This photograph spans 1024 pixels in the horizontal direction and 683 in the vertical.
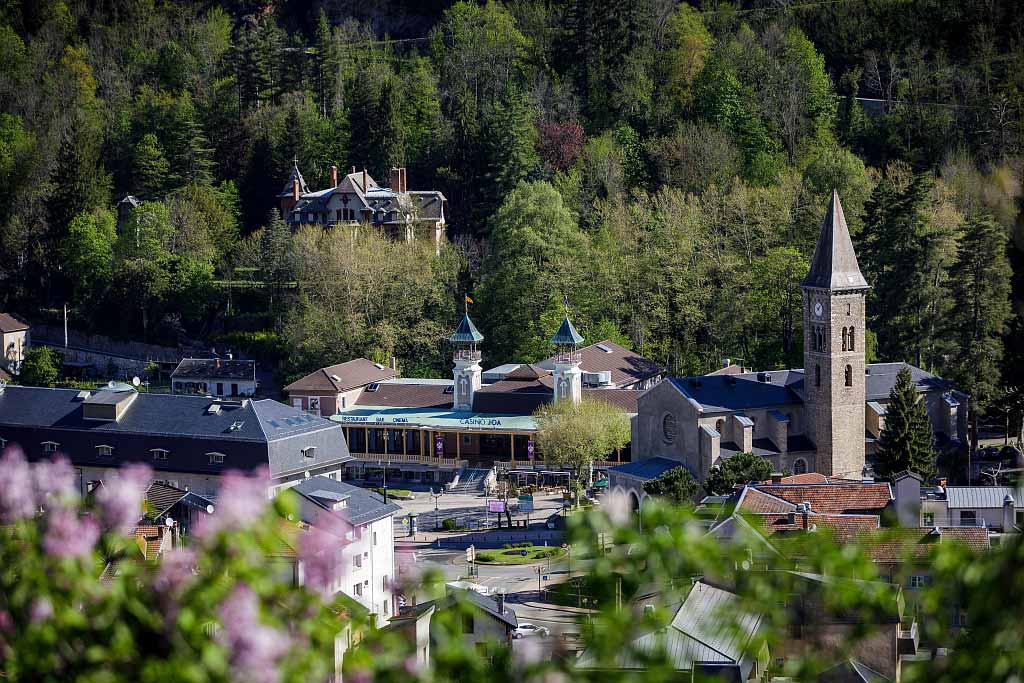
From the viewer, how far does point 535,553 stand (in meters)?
48.2

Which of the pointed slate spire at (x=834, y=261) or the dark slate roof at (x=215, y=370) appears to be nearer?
the pointed slate spire at (x=834, y=261)

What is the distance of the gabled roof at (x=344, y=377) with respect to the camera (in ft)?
211

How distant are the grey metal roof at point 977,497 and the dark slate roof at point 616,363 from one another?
2353 cm

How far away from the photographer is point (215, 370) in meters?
72.6

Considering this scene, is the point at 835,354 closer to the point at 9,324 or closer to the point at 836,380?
the point at 836,380

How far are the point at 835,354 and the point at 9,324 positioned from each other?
45212 mm

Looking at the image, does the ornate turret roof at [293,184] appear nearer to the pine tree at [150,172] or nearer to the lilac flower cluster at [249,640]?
the pine tree at [150,172]

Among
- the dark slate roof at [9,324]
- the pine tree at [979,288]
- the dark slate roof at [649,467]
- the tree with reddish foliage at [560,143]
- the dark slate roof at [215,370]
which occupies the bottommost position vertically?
the dark slate roof at [649,467]

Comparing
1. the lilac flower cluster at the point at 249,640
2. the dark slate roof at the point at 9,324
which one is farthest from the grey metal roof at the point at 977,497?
the dark slate roof at the point at 9,324

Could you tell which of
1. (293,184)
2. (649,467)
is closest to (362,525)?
(649,467)

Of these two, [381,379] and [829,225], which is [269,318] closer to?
[381,379]

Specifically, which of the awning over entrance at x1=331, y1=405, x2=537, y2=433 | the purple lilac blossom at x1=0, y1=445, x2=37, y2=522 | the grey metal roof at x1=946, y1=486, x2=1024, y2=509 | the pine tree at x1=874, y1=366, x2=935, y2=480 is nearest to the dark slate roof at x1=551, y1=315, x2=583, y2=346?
the awning over entrance at x1=331, y1=405, x2=537, y2=433

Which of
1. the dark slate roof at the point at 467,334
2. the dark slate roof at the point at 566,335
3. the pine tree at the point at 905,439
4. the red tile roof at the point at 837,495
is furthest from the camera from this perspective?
the dark slate roof at the point at 467,334

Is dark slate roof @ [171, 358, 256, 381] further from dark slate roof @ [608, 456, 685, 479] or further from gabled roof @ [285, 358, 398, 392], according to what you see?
dark slate roof @ [608, 456, 685, 479]
